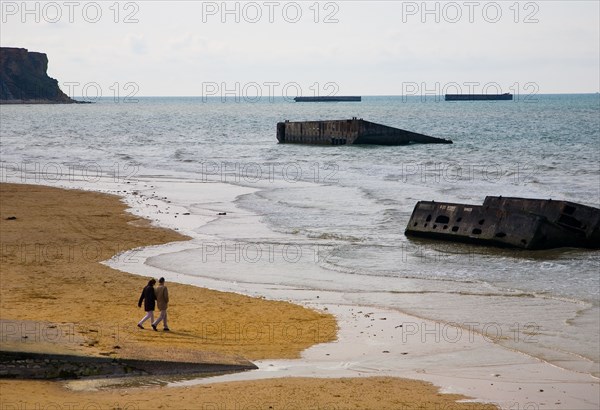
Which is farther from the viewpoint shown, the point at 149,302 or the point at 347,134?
the point at 347,134

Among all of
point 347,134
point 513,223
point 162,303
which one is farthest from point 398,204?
point 347,134

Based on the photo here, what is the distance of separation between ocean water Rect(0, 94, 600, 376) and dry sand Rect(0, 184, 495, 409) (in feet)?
9.22

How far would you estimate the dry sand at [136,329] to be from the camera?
14.5m

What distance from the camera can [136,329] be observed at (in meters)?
18.8

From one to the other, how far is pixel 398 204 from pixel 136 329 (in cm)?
2556

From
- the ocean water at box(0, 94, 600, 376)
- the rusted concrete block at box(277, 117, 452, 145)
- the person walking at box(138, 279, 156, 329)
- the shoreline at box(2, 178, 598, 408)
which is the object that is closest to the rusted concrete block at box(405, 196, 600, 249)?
the ocean water at box(0, 94, 600, 376)

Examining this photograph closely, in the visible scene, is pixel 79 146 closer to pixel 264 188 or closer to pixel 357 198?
pixel 264 188

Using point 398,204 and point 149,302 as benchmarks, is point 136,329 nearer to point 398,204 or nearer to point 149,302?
point 149,302

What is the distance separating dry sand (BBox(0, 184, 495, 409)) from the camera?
14477 mm

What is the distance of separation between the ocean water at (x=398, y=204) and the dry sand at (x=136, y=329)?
2811 mm

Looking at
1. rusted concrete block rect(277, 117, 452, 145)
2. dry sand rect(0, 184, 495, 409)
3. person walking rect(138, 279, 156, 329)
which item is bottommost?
dry sand rect(0, 184, 495, 409)

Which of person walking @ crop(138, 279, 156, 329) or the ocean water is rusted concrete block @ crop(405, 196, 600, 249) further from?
person walking @ crop(138, 279, 156, 329)

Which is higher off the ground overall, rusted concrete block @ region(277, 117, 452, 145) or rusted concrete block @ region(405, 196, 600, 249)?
rusted concrete block @ region(277, 117, 452, 145)

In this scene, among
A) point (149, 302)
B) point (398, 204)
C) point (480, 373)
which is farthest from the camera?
point (398, 204)
